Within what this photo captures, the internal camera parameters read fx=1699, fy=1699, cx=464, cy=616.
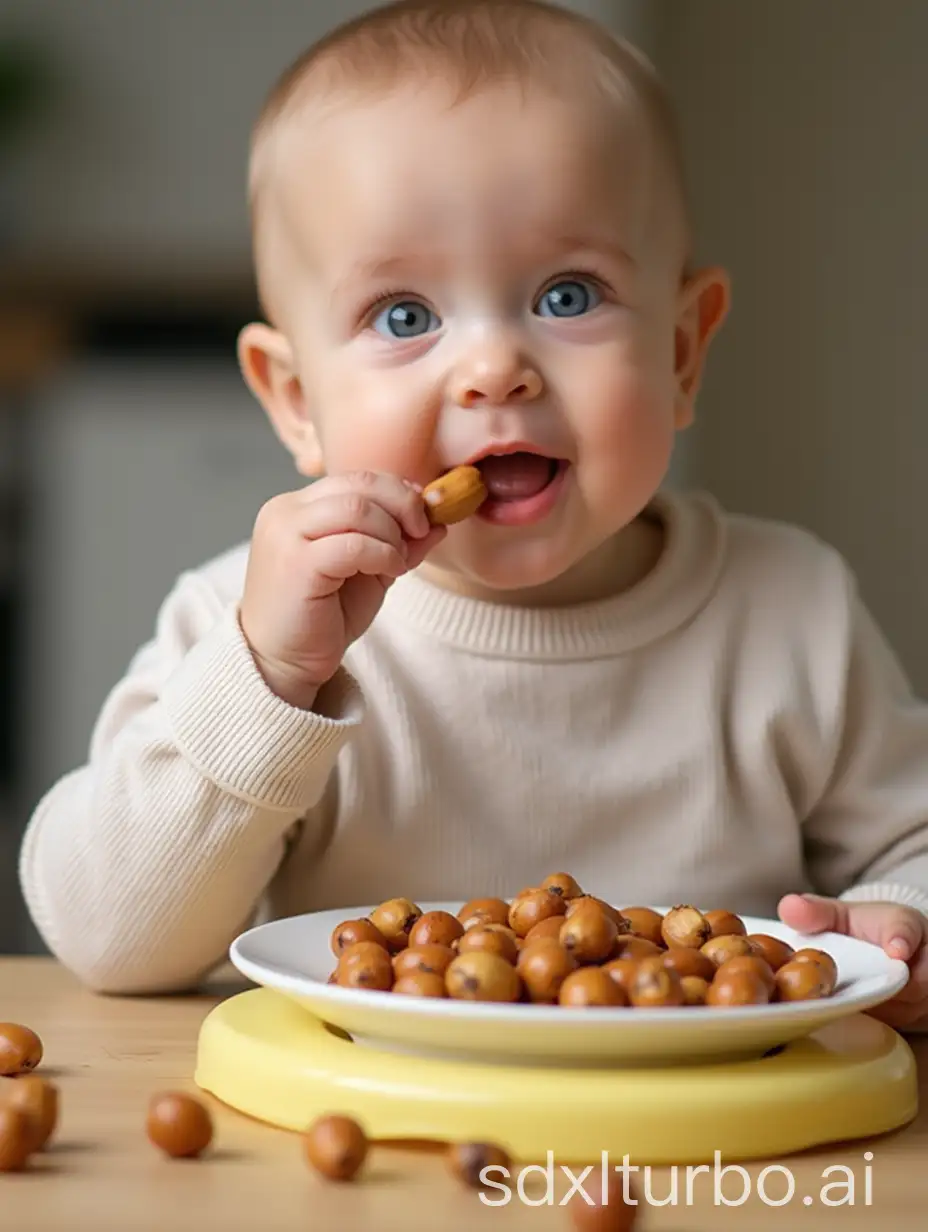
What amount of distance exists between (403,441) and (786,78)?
8.05ft

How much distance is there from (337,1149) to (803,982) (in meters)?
0.24

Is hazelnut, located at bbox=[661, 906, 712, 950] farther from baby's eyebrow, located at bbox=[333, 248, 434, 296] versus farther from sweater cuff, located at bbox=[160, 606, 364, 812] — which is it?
baby's eyebrow, located at bbox=[333, 248, 434, 296]

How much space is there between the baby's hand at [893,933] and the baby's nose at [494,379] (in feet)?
1.15

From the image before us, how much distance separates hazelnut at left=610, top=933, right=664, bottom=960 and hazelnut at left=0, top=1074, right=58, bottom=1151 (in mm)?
266

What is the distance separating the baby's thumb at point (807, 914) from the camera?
0.93m

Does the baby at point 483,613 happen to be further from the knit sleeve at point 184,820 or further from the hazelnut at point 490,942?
the hazelnut at point 490,942

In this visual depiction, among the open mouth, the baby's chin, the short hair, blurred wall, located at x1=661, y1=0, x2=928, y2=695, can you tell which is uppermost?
the short hair

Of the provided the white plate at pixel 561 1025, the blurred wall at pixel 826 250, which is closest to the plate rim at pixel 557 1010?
the white plate at pixel 561 1025

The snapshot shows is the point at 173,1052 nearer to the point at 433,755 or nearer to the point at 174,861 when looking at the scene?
the point at 174,861

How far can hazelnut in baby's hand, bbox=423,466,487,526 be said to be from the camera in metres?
1.00

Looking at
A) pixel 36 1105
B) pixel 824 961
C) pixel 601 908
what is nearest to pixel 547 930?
pixel 601 908

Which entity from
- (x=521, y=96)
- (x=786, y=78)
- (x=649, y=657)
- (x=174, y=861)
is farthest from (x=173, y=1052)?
(x=786, y=78)

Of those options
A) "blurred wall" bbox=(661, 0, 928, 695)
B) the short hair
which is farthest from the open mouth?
"blurred wall" bbox=(661, 0, 928, 695)

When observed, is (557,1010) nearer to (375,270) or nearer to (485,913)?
(485,913)
